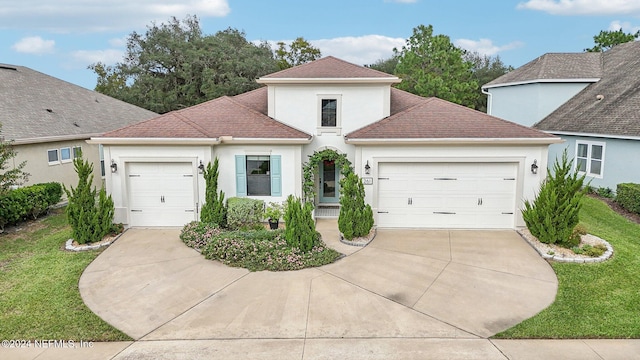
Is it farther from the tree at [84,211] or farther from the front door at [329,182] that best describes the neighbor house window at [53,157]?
the front door at [329,182]

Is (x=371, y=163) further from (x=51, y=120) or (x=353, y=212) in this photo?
(x=51, y=120)

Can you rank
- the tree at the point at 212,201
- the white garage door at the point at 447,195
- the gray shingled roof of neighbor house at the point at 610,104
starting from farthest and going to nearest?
the gray shingled roof of neighbor house at the point at 610,104 → the white garage door at the point at 447,195 → the tree at the point at 212,201

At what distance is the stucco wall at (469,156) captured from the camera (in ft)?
39.7

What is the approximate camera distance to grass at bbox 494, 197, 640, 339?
673cm

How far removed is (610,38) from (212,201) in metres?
40.0

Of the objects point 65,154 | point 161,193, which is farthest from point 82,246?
point 65,154

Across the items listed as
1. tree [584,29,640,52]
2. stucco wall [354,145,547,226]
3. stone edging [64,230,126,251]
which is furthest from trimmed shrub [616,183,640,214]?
tree [584,29,640,52]

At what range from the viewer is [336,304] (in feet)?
25.4

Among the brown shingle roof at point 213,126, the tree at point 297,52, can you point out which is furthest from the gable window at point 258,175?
the tree at point 297,52

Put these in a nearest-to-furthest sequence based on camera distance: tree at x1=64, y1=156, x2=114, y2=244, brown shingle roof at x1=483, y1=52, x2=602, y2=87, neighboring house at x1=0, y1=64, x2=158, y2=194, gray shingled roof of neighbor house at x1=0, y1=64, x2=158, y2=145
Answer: tree at x1=64, y1=156, x2=114, y2=244, neighboring house at x1=0, y1=64, x2=158, y2=194, gray shingled roof of neighbor house at x1=0, y1=64, x2=158, y2=145, brown shingle roof at x1=483, y1=52, x2=602, y2=87

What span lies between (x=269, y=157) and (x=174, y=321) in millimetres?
6686

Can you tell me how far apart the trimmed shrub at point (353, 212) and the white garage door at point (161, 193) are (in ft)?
16.1

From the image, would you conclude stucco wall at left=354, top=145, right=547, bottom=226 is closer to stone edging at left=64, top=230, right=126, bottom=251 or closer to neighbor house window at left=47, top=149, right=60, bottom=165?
stone edging at left=64, top=230, right=126, bottom=251

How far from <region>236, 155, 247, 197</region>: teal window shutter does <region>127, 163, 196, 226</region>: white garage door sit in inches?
55.1
